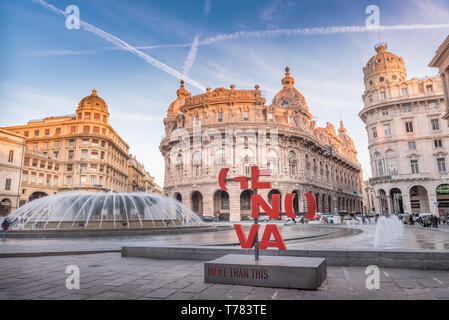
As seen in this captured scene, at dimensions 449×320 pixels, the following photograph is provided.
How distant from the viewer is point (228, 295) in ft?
14.4

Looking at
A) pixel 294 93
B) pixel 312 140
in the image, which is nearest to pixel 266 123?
pixel 312 140

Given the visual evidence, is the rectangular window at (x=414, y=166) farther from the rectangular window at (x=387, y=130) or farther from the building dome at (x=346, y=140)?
the building dome at (x=346, y=140)

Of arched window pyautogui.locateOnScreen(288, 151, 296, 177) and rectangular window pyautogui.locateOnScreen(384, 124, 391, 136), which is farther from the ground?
rectangular window pyautogui.locateOnScreen(384, 124, 391, 136)

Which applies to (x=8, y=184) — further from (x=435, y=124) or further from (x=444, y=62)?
(x=435, y=124)

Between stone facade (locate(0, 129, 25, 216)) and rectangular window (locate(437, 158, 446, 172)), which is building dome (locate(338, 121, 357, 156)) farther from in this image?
stone facade (locate(0, 129, 25, 216))

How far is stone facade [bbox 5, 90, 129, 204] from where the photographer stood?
50.6 meters

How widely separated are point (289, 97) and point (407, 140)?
21.0 metres

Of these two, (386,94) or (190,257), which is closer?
(190,257)

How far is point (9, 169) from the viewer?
4016 cm

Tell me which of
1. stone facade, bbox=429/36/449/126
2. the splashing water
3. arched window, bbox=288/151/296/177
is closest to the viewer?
the splashing water

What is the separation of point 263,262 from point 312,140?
4630 centimetres

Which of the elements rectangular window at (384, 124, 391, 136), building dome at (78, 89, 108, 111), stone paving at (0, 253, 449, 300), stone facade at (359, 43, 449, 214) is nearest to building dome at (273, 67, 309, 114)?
stone facade at (359, 43, 449, 214)

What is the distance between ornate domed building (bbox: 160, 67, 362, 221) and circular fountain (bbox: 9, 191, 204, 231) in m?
22.6
